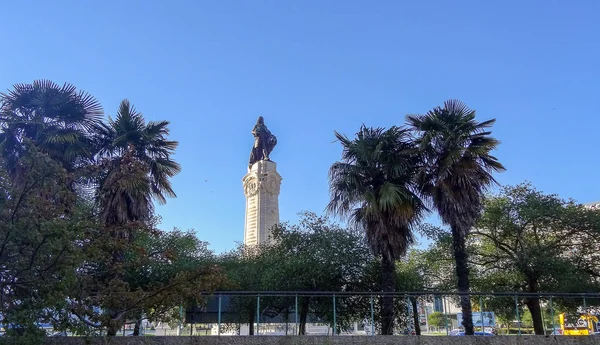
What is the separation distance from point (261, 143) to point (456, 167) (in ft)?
59.7

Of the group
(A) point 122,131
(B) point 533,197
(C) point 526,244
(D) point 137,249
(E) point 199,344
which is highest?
(A) point 122,131

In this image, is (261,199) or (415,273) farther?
(261,199)

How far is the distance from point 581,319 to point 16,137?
61.8 ft

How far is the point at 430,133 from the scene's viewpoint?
1717 cm

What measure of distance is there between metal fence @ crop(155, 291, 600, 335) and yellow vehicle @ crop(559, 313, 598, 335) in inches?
5.8

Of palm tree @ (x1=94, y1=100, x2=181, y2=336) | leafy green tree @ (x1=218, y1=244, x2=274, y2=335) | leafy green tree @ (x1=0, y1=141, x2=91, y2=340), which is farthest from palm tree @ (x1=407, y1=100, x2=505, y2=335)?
leafy green tree @ (x1=0, y1=141, x2=91, y2=340)

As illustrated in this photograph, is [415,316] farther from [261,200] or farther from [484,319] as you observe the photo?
[261,200]

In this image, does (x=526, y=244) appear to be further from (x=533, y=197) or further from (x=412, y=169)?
(x=412, y=169)

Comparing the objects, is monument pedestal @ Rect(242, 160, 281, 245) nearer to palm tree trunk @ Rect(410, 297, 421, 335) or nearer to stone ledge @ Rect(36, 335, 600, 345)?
palm tree trunk @ Rect(410, 297, 421, 335)

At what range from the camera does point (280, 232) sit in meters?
21.8

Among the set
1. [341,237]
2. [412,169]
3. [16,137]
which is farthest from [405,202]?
[16,137]

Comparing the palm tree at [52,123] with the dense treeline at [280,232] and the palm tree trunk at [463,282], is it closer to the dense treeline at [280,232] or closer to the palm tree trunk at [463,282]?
the dense treeline at [280,232]

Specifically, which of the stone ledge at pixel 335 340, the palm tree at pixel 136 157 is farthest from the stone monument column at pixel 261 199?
the stone ledge at pixel 335 340

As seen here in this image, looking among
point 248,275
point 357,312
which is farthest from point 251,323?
point 357,312
